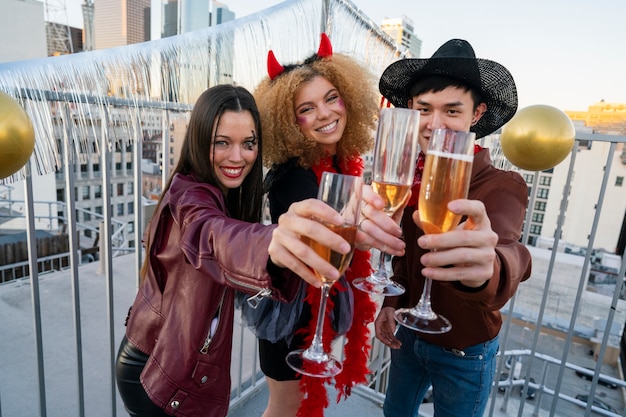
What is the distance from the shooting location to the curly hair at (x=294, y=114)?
1771 millimetres

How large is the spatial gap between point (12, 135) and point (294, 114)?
113 centimetres

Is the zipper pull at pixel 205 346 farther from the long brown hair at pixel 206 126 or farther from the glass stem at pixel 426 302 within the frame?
the glass stem at pixel 426 302

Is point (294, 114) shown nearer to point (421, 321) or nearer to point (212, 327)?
point (212, 327)

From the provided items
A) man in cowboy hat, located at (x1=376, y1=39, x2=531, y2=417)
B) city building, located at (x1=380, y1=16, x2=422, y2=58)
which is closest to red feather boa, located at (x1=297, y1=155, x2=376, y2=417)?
man in cowboy hat, located at (x1=376, y1=39, x2=531, y2=417)

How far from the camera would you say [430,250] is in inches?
45.8

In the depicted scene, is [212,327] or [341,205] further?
[212,327]

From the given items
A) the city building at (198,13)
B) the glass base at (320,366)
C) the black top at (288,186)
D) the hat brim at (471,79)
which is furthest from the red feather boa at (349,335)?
the city building at (198,13)

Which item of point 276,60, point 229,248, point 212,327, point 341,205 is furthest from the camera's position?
point 276,60

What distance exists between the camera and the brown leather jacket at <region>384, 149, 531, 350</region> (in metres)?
0.83

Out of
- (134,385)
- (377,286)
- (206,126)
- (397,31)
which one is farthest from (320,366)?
(397,31)

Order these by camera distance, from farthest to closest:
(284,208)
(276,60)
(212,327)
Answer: (276,60), (284,208), (212,327)

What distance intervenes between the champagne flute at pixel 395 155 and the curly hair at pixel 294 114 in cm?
83

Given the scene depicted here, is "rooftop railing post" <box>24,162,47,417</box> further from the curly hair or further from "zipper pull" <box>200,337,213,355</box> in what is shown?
the curly hair

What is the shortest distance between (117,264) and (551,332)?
2687 cm
